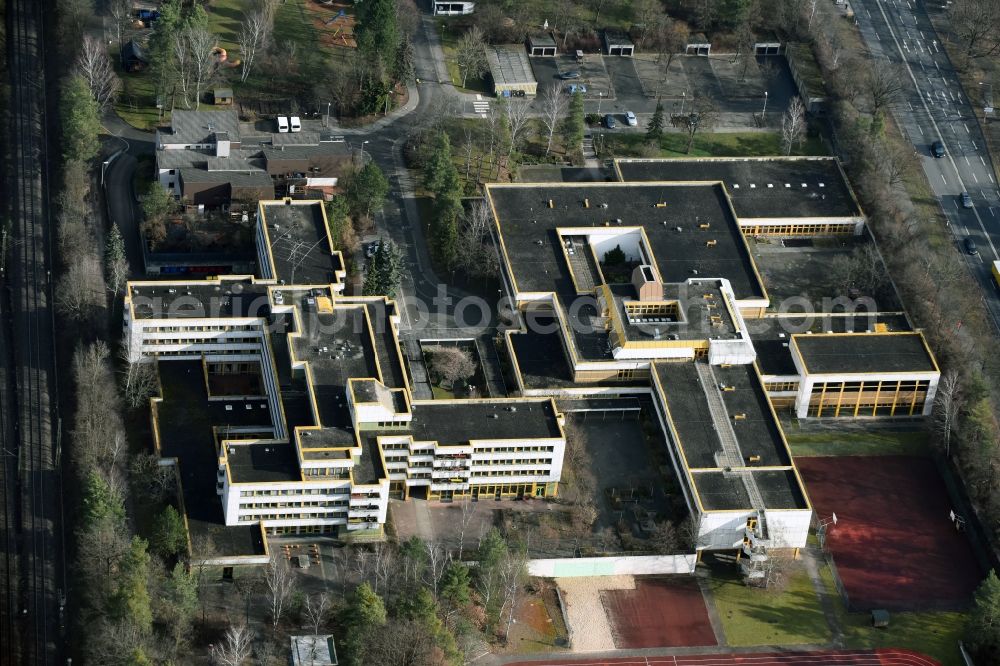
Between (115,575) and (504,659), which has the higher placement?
(115,575)

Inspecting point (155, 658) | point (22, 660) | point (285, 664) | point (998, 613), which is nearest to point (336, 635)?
point (285, 664)

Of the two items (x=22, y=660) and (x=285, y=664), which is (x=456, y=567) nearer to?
(x=285, y=664)

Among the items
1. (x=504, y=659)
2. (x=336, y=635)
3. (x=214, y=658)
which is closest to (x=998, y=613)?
(x=504, y=659)

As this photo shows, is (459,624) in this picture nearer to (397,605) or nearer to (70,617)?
(397,605)

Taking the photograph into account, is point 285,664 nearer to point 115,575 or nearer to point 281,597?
point 281,597

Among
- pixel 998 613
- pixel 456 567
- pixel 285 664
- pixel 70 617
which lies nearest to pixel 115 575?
pixel 70 617
